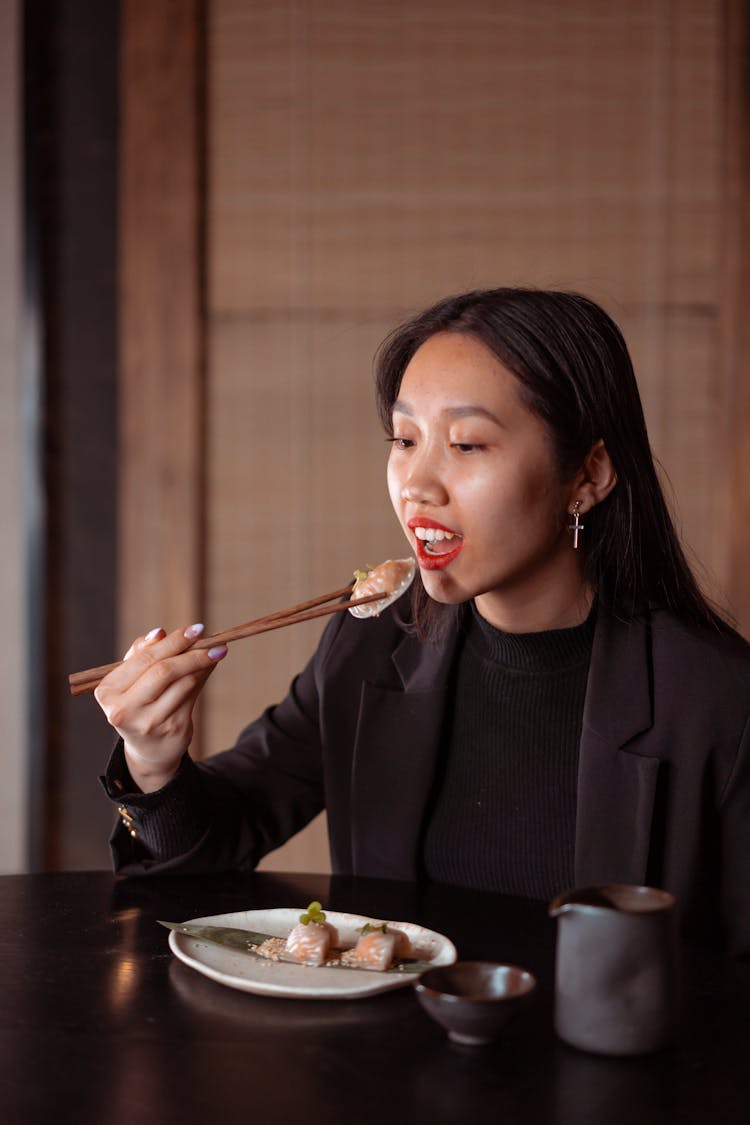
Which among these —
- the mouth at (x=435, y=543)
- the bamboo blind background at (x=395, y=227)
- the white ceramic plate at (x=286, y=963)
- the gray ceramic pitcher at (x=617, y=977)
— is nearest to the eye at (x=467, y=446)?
the mouth at (x=435, y=543)

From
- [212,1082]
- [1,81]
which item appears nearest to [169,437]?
[1,81]

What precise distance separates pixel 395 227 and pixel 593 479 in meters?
1.72

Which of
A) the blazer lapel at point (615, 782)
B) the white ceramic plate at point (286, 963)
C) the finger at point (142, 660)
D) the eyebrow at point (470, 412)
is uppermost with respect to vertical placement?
the eyebrow at point (470, 412)

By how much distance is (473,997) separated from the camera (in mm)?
1072

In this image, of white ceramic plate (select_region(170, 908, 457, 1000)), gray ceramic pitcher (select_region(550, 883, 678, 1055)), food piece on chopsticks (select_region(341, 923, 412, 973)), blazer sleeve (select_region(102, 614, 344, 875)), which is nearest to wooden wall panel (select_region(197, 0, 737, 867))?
blazer sleeve (select_region(102, 614, 344, 875))

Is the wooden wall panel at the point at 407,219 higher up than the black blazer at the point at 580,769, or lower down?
higher up

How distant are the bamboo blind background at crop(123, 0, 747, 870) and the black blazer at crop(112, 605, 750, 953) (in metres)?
1.37

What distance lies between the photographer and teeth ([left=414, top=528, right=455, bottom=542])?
5.36 ft

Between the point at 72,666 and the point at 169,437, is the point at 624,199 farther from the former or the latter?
the point at 72,666

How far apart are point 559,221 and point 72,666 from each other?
1767 mm

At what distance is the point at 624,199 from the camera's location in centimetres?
323

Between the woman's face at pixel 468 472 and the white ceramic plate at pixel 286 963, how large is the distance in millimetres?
470

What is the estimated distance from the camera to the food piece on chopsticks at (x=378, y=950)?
128 centimetres

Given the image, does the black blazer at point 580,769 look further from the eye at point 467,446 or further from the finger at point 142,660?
the eye at point 467,446
